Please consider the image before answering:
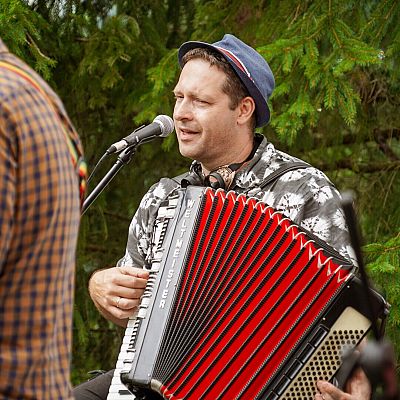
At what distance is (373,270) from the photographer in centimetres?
406

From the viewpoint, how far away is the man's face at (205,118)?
3.75 metres

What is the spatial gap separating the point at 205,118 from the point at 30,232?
2278mm

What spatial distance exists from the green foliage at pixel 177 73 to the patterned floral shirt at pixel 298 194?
660 mm

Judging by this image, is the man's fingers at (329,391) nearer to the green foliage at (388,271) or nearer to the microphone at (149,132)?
the microphone at (149,132)

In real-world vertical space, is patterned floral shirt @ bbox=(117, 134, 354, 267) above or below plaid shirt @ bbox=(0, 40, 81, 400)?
below

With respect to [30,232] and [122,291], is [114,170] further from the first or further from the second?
[30,232]

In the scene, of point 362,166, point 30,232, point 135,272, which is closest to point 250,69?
point 135,272

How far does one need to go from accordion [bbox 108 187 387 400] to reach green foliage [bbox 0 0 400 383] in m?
1.11

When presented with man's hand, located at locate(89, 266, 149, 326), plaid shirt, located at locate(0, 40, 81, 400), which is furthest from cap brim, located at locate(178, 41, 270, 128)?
plaid shirt, located at locate(0, 40, 81, 400)

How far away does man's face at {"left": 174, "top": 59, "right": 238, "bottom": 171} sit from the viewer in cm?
375

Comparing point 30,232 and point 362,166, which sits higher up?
point 30,232

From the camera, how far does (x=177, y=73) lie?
520 centimetres

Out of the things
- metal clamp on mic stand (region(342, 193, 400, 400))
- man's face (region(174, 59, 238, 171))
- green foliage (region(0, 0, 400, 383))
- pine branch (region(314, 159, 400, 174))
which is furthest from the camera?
pine branch (region(314, 159, 400, 174))

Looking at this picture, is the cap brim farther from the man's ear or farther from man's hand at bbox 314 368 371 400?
man's hand at bbox 314 368 371 400
